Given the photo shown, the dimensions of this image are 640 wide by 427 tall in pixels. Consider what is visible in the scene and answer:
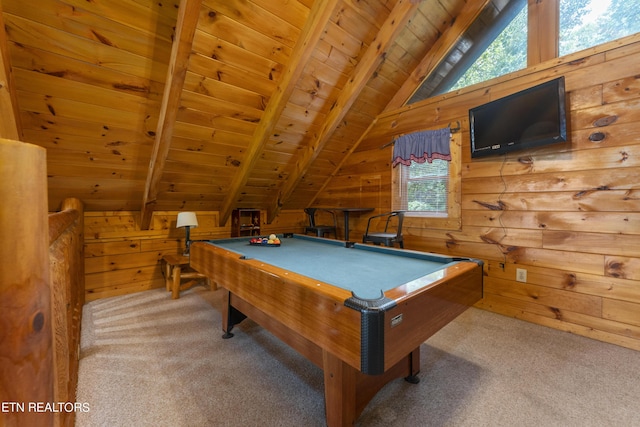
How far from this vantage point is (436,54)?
330cm

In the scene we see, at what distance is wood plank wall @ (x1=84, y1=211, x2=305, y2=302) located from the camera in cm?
312

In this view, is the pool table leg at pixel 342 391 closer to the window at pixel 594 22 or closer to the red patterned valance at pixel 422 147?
the red patterned valance at pixel 422 147

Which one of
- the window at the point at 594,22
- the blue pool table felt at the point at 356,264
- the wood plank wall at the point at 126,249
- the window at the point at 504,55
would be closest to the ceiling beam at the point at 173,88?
the wood plank wall at the point at 126,249

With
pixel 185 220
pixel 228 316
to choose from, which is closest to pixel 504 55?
pixel 228 316

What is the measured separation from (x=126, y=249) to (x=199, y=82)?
2.25 meters

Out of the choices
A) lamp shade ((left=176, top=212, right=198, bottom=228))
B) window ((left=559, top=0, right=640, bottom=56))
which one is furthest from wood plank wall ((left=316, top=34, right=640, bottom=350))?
lamp shade ((left=176, top=212, right=198, bottom=228))

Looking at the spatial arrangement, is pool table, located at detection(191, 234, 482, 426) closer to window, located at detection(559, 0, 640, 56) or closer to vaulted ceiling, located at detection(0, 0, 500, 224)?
vaulted ceiling, located at detection(0, 0, 500, 224)

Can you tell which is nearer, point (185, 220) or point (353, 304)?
point (353, 304)

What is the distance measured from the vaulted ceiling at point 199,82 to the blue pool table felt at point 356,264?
1.41 meters

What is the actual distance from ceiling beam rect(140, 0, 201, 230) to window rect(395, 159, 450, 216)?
2.66m

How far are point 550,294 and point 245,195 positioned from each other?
12.0ft

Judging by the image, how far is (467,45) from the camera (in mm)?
3184

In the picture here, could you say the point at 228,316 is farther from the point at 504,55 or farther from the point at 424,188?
the point at 504,55

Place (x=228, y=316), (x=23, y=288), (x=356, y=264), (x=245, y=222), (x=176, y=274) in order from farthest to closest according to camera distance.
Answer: (x=245, y=222), (x=176, y=274), (x=228, y=316), (x=356, y=264), (x=23, y=288)
